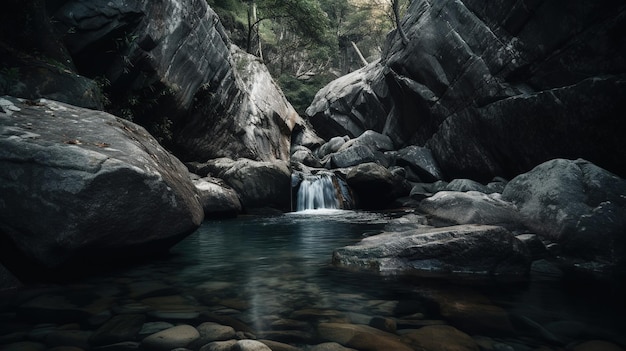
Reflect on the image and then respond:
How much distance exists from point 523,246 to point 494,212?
1537mm

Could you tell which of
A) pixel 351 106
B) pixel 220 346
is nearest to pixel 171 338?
pixel 220 346

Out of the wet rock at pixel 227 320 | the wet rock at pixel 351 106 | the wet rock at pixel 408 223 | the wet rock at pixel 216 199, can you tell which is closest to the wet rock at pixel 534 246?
the wet rock at pixel 408 223

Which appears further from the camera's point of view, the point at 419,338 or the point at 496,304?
the point at 496,304

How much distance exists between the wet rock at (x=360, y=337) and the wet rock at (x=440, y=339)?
0.37 feet

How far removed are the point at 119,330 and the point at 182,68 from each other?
1091 cm

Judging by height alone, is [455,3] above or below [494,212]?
above

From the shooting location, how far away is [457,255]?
4.62m

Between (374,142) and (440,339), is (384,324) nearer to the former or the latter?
(440,339)

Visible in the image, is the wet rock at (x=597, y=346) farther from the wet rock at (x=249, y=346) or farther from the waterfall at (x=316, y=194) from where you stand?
the waterfall at (x=316, y=194)

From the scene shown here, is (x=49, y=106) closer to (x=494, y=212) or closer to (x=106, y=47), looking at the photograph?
(x=106, y=47)

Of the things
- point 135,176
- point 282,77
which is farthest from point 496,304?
point 282,77

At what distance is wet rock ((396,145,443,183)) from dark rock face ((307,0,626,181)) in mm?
311

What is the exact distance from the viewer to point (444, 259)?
4.66m

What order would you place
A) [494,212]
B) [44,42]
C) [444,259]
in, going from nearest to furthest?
[444,259], [494,212], [44,42]
